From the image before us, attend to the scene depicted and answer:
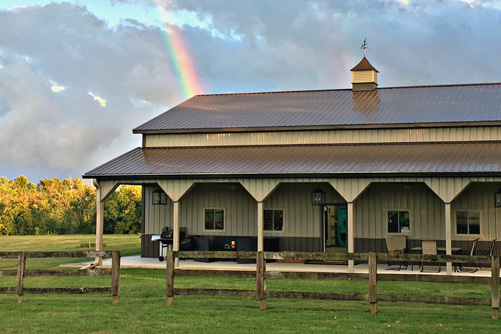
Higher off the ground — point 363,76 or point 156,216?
point 363,76

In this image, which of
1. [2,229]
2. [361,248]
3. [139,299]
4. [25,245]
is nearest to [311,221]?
[361,248]

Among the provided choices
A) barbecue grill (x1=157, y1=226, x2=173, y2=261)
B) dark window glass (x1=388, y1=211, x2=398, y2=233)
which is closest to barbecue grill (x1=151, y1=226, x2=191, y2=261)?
barbecue grill (x1=157, y1=226, x2=173, y2=261)

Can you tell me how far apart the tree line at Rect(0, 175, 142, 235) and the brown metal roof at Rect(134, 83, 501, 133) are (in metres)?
21.2

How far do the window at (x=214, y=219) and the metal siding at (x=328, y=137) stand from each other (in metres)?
2.46

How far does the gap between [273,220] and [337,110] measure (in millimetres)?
4917

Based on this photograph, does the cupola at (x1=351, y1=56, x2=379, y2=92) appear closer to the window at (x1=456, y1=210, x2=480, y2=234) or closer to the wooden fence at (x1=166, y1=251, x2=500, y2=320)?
the window at (x1=456, y1=210, x2=480, y2=234)

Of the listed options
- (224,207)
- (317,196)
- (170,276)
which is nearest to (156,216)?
(224,207)

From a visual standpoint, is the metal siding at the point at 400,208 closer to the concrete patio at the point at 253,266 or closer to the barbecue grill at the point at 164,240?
the concrete patio at the point at 253,266

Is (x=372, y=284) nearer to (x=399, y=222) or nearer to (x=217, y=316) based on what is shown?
(x=217, y=316)

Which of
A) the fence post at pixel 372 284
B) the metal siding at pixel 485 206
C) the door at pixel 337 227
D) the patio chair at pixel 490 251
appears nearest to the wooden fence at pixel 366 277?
the fence post at pixel 372 284

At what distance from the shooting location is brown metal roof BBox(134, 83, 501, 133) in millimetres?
24141

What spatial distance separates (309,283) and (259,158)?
6283 mm

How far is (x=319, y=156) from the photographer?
23.0 meters

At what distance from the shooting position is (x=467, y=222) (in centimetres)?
2244
